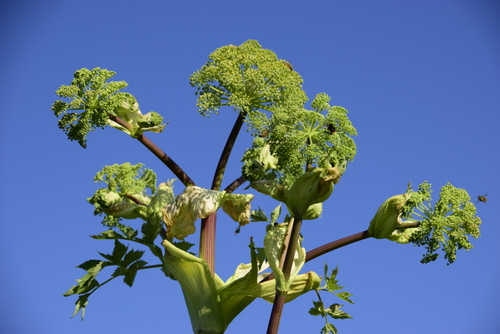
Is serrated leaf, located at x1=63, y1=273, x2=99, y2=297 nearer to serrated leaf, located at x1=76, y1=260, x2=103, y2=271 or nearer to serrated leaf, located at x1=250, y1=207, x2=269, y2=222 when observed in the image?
serrated leaf, located at x1=76, y1=260, x2=103, y2=271

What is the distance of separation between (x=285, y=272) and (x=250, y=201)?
2.52 ft

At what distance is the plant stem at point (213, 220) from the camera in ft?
15.5

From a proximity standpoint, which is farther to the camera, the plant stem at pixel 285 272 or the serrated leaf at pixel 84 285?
the serrated leaf at pixel 84 285

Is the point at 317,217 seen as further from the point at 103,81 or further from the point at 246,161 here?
the point at 103,81

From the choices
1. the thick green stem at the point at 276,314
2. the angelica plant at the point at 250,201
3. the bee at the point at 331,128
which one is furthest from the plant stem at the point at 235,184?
the thick green stem at the point at 276,314

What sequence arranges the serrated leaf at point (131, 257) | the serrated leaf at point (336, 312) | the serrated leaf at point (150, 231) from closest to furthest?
1. the serrated leaf at point (336, 312)
2. the serrated leaf at point (150, 231)
3. the serrated leaf at point (131, 257)

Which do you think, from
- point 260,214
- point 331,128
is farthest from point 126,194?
point 331,128

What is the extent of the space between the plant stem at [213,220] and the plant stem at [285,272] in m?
0.73

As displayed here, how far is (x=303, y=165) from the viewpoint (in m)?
4.15

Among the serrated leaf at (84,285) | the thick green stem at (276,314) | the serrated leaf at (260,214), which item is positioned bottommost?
the thick green stem at (276,314)

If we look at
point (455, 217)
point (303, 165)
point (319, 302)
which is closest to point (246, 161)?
point (303, 165)

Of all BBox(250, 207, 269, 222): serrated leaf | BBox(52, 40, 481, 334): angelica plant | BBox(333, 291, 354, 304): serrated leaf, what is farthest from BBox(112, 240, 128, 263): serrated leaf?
BBox(333, 291, 354, 304): serrated leaf

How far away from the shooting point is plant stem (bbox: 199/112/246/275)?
186 inches

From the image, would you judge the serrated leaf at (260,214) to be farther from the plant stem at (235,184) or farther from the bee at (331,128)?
the bee at (331,128)
